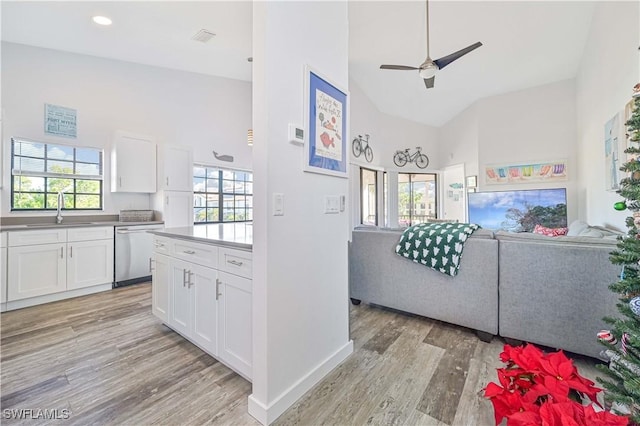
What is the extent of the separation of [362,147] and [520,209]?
11.2 ft

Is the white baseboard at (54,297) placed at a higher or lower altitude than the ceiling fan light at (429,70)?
lower

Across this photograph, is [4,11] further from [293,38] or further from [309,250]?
[309,250]

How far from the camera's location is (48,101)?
140 inches

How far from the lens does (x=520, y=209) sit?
5.43m

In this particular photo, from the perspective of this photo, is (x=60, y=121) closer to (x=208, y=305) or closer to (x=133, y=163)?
(x=133, y=163)

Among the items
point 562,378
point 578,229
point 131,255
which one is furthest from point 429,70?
point 131,255

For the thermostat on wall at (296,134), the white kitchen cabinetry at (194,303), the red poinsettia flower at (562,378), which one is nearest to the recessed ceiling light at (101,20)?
the white kitchen cabinetry at (194,303)

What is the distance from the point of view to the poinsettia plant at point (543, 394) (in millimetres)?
971

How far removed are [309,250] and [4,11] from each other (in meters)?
4.16

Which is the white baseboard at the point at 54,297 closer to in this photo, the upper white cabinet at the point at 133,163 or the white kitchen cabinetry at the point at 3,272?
the white kitchen cabinetry at the point at 3,272

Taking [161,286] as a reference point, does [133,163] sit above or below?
above

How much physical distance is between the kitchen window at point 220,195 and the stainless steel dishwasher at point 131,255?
111cm

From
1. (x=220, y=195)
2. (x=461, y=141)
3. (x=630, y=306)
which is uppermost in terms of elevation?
(x=461, y=141)

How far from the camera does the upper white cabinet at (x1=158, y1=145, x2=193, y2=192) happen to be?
447 centimetres
